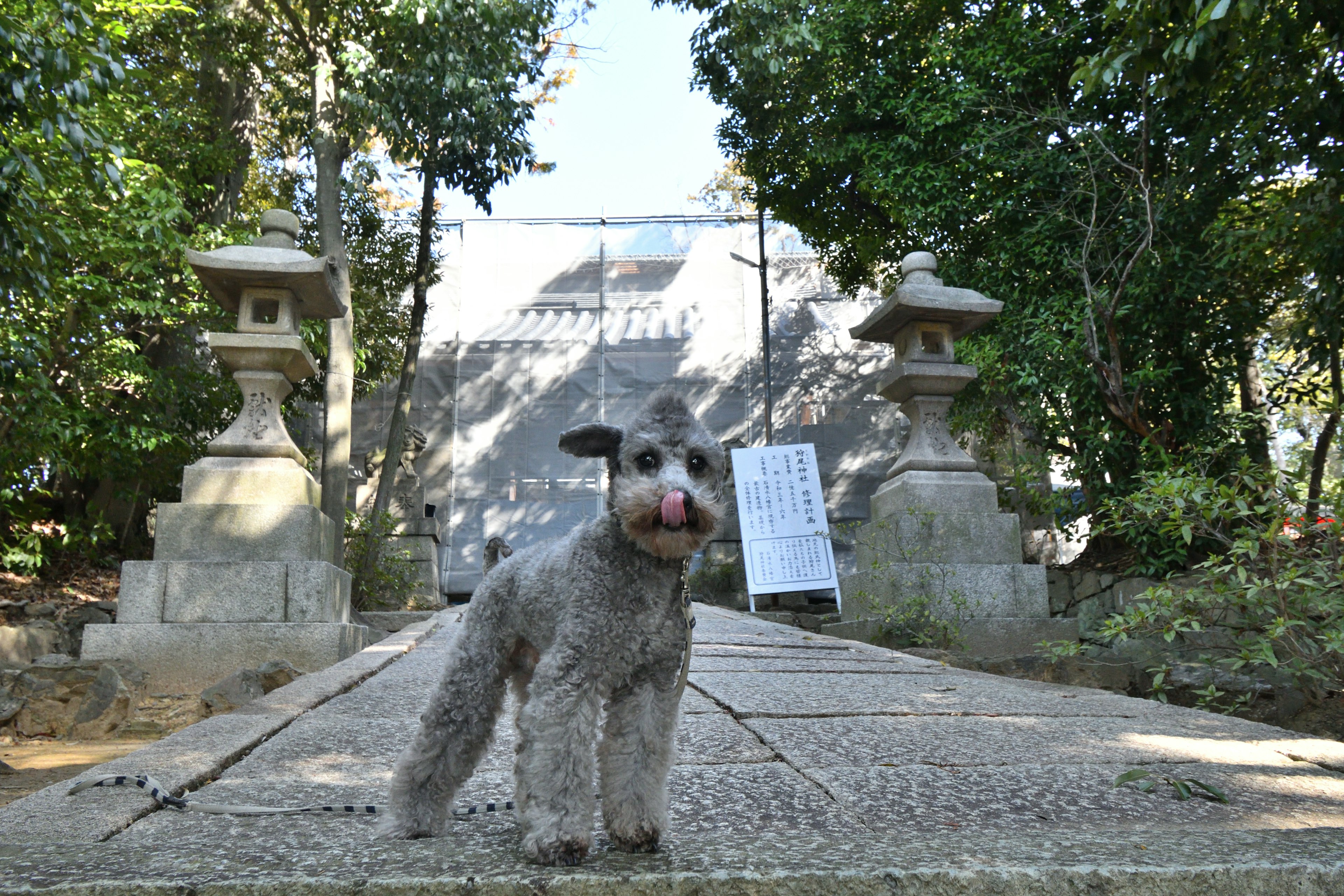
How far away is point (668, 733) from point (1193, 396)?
889cm

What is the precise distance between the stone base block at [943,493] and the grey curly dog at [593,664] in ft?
18.7

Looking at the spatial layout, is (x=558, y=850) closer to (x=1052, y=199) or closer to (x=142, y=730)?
(x=142, y=730)

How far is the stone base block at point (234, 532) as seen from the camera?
20.0 ft

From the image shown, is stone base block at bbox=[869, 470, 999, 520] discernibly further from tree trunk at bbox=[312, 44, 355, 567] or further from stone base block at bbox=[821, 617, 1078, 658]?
tree trunk at bbox=[312, 44, 355, 567]

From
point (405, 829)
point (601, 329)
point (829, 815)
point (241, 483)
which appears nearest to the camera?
point (405, 829)

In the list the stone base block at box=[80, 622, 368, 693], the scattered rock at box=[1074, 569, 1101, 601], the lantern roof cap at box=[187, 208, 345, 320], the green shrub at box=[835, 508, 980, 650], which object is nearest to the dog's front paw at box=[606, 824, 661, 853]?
the stone base block at box=[80, 622, 368, 693]

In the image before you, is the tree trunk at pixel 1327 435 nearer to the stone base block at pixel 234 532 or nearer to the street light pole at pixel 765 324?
the stone base block at pixel 234 532

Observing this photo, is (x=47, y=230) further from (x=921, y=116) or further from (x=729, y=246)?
(x=729, y=246)

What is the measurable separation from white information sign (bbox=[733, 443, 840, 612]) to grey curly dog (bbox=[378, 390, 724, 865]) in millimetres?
9664

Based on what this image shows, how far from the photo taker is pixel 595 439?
1959 mm

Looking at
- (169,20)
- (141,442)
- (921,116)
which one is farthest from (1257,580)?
(169,20)

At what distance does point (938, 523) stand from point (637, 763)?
232 inches

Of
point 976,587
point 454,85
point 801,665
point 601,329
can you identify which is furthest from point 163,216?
point 601,329

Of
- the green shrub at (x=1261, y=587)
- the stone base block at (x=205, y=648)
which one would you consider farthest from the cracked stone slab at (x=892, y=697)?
the stone base block at (x=205, y=648)
